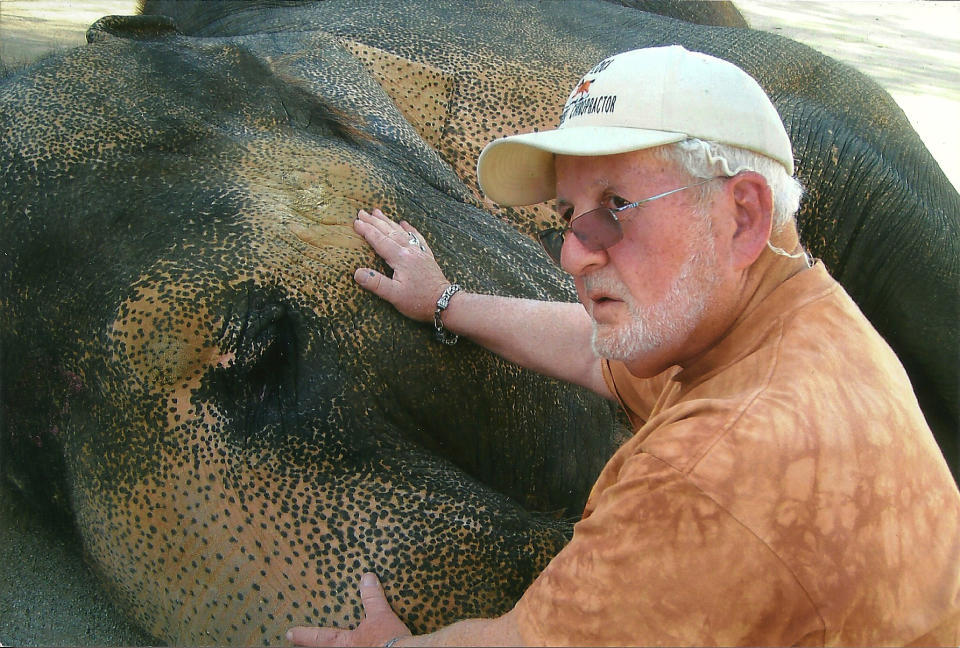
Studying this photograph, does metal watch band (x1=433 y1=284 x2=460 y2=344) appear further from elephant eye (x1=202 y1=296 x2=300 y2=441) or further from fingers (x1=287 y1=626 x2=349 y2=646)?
fingers (x1=287 y1=626 x2=349 y2=646)

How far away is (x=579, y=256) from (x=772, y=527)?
1.86ft

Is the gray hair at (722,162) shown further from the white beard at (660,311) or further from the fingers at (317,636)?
the fingers at (317,636)

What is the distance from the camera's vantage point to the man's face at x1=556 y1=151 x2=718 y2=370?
1.57m

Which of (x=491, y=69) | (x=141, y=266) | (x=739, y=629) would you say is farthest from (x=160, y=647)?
(x=491, y=69)

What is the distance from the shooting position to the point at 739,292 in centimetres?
161

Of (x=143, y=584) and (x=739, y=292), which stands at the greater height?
(x=739, y=292)

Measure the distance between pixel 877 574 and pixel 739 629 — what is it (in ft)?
0.68

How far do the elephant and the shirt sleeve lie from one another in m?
0.50

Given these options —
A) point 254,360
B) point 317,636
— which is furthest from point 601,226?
point 317,636

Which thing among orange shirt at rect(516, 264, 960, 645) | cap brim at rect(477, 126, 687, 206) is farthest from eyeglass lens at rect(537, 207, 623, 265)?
orange shirt at rect(516, 264, 960, 645)

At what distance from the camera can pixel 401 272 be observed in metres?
2.08

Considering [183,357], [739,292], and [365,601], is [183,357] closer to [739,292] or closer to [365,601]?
[365,601]

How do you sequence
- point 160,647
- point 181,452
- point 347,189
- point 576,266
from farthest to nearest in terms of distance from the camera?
1. point 347,189
2. point 160,647
3. point 181,452
4. point 576,266

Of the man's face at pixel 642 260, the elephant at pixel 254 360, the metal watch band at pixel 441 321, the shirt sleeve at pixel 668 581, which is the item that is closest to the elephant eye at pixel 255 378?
the elephant at pixel 254 360
